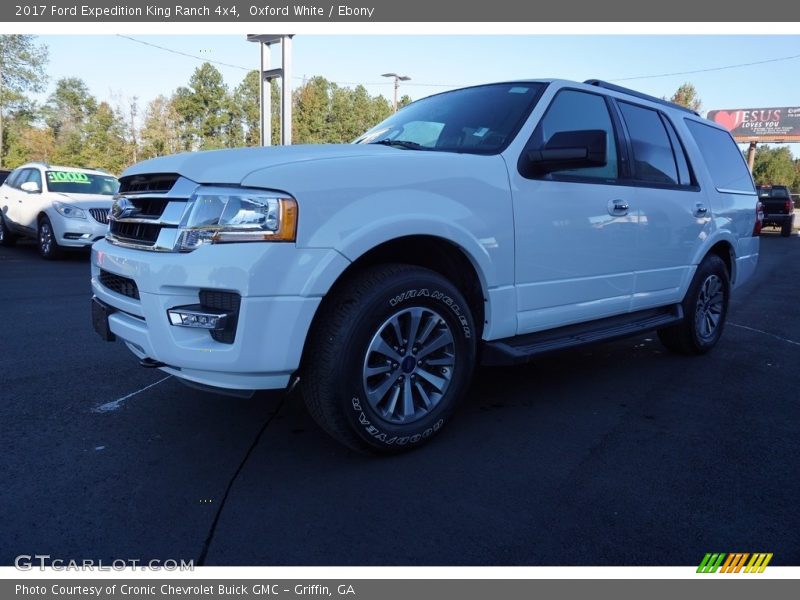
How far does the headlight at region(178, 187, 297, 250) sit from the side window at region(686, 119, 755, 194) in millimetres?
3871

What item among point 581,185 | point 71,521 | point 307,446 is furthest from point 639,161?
point 71,521

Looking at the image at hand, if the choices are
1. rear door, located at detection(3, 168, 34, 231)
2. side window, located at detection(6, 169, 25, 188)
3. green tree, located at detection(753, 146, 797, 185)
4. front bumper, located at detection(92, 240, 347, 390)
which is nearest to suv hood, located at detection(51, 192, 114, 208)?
rear door, located at detection(3, 168, 34, 231)

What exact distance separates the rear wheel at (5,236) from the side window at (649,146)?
12.5m

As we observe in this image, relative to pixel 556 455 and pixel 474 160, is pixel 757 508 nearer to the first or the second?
pixel 556 455

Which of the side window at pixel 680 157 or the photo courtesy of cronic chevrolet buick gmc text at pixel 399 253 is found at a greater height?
the side window at pixel 680 157

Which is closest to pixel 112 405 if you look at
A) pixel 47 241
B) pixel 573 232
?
pixel 573 232

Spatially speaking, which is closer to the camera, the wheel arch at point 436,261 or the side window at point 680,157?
the wheel arch at point 436,261

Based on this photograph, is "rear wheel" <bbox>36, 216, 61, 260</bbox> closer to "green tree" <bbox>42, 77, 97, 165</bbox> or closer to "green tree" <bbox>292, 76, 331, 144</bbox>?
"green tree" <bbox>292, 76, 331, 144</bbox>

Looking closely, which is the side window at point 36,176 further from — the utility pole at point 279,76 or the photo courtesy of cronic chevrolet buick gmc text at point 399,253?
the photo courtesy of cronic chevrolet buick gmc text at point 399,253

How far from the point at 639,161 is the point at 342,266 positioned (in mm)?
2573

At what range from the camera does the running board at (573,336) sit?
3100 mm

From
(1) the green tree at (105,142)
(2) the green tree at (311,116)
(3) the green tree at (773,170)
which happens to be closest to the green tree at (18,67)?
(1) the green tree at (105,142)

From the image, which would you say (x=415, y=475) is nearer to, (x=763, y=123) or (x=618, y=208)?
(x=618, y=208)

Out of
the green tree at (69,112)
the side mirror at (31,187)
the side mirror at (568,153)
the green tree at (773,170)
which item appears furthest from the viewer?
the green tree at (773,170)
